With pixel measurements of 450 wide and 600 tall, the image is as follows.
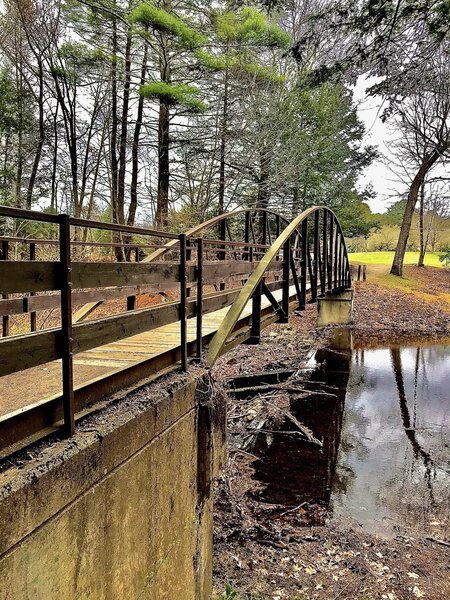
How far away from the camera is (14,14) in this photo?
52.0 ft

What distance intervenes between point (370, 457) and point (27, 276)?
7319 millimetres

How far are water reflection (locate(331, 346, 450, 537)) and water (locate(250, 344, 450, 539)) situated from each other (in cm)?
1

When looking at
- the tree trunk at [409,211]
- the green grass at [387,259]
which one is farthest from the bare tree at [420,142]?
the green grass at [387,259]

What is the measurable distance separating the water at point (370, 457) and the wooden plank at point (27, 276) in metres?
5.08

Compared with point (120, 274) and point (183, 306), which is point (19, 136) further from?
point (120, 274)

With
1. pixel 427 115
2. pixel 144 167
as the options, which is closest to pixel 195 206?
pixel 144 167

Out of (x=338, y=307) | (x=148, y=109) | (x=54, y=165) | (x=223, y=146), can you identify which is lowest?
(x=338, y=307)

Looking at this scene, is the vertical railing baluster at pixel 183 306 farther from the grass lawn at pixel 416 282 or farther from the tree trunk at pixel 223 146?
the grass lawn at pixel 416 282

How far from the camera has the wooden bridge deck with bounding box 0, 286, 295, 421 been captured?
270 cm

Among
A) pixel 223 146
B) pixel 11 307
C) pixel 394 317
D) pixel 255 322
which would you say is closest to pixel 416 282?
pixel 394 317

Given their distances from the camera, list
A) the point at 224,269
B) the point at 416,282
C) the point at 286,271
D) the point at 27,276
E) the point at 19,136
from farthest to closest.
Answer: the point at 416,282 < the point at 19,136 < the point at 286,271 < the point at 224,269 < the point at 27,276

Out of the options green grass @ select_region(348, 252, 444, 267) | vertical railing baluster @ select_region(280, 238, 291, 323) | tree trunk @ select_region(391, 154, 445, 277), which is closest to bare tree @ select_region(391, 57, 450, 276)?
tree trunk @ select_region(391, 154, 445, 277)

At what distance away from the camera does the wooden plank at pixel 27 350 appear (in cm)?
199

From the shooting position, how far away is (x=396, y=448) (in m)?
8.25
